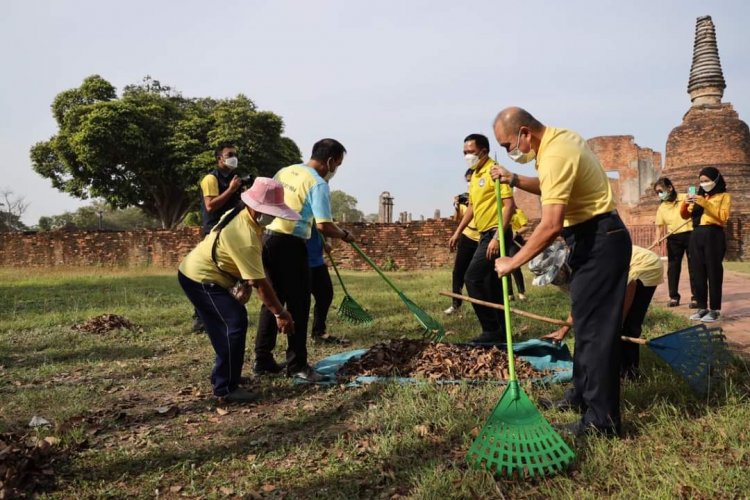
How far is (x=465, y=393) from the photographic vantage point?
3254 millimetres

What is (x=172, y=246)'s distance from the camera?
63.1 ft

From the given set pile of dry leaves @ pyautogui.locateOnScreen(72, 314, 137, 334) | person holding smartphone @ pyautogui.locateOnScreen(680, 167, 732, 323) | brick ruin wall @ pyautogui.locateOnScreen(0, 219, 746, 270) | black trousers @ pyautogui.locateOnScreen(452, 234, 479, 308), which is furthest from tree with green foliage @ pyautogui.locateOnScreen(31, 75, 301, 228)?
person holding smartphone @ pyautogui.locateOnScreen(680, 167, 732, 323)

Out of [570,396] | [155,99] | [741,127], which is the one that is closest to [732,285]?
[570,396]

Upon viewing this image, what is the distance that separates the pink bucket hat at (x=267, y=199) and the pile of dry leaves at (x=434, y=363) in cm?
133

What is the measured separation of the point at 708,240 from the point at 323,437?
A: 15.4 ft

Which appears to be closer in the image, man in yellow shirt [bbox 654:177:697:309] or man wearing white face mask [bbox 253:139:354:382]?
man wearing white face mask [bbox 253:139:354:382]

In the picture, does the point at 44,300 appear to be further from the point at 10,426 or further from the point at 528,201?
the point at 528,201

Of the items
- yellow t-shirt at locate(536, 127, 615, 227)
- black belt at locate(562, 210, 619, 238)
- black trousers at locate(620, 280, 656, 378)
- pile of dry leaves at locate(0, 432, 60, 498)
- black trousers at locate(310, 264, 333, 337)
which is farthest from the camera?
black trousers at locate(310, 264, 333, 337)

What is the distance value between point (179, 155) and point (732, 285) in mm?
22138

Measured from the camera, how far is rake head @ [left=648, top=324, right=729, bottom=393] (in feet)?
9.42

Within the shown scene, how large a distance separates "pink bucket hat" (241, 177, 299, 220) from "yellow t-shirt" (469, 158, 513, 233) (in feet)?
7.06

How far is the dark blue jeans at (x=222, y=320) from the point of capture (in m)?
3.24

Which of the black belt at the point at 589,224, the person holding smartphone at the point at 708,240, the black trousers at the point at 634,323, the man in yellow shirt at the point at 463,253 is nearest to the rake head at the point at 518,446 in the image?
the black belt at the point at 589,224

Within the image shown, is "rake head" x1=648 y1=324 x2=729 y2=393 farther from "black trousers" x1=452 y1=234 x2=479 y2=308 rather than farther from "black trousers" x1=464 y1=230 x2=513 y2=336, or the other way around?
"black trousers" x1=452 y1=234 x2=479 y2=308
